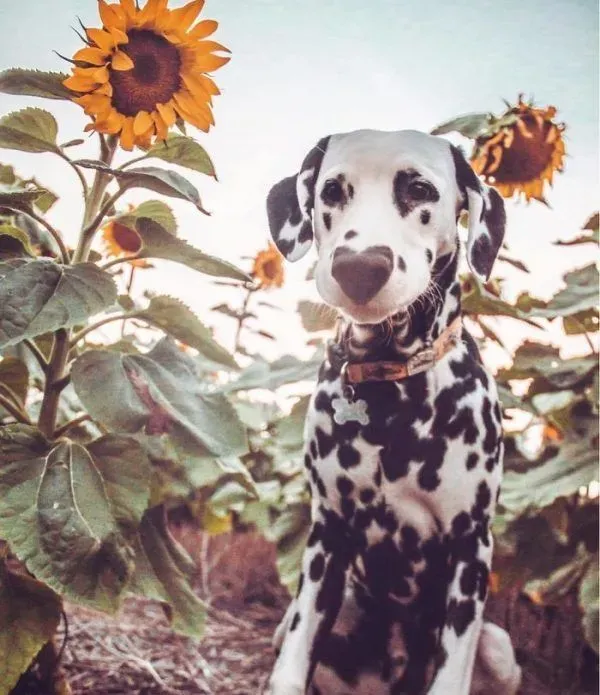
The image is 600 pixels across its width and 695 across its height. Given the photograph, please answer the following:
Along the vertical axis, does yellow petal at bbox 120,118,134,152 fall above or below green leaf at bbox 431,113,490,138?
below

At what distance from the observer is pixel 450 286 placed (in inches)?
39.6

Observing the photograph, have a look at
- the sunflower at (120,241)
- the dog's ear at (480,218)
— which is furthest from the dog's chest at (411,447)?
the sunflower at (120,241)

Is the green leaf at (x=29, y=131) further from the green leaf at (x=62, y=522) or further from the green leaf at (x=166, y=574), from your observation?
the green leaf at (x=166, y=574)

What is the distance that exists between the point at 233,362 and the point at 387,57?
60cm

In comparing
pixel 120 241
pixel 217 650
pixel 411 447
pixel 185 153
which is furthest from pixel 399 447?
pixel 217 650

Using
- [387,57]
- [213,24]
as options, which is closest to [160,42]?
[213,24]

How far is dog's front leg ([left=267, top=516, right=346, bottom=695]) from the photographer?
3.20 ft

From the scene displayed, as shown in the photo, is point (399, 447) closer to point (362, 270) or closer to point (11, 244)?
point (362, 270)

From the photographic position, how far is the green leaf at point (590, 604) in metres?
1.24

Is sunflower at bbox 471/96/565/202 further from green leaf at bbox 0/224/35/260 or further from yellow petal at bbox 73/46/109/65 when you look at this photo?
green leaf at bbox 0/224/35/260

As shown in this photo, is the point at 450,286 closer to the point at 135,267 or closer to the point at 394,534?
the point at 394,534

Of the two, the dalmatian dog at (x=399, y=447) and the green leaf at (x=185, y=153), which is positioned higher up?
the green leaf at (x=185, y=153)

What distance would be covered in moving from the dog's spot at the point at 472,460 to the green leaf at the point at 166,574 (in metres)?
0.51

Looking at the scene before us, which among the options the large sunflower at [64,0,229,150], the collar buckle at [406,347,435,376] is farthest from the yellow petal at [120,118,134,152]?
the collar buckle at [406,347,435,376]
